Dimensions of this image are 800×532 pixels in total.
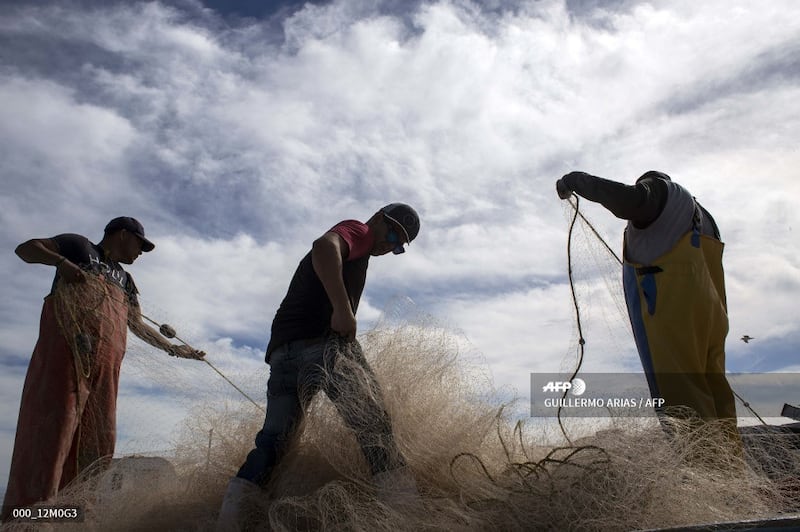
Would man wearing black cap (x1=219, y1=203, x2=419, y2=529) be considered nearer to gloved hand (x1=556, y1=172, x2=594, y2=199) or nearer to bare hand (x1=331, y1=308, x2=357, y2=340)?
bare hand (x1=331, y1=308, x2=357, y2=340)

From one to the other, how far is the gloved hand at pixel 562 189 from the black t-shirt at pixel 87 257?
10.5 feet

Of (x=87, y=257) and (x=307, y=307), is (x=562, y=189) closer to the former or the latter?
(x=307, y=307)

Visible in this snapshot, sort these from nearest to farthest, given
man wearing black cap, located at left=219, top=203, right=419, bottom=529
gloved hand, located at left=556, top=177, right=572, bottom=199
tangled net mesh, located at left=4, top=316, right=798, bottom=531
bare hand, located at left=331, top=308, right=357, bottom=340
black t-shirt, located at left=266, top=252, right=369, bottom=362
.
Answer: tangled net mesh, located at left=4, top=316, right=798, bottom=531, man wearing black cap, located at left=219, top=203, right=419, bottom=529, bare hand, located at left=331, top=308, right=357, bottom=340, black t-shirt, located at left=266, top=252, right=369, bottom=362, gloved hand, located at left=556, top=177, right=572, bottom=199

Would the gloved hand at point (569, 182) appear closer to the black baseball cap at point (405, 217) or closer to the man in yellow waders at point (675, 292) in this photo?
the man in yellow waders at point (675, 292)

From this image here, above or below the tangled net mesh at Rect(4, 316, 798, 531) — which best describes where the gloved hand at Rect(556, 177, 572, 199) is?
above

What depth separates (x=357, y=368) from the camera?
3154 millimetres

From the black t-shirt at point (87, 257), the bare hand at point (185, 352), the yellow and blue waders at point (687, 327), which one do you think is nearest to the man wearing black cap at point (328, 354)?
the yellow and blue waders at point (687, 327)

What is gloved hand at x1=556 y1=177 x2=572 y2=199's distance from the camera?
349 centimetres

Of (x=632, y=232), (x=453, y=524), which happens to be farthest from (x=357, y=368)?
(x=632, y=232)

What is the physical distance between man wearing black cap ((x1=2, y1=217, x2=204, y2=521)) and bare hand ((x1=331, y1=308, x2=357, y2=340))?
2010mm

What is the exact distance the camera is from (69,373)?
13.2 feet

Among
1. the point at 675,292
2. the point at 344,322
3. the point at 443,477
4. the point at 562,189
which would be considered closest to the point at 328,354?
the point at 344,322

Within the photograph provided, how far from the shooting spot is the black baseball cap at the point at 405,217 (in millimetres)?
3545

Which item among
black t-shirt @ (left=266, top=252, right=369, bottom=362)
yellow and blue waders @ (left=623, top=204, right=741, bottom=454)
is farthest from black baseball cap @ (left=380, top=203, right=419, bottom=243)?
yellow and blue waders @ (left=623, top=204, right=741, bottom=454)
